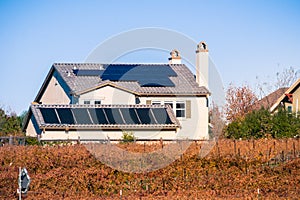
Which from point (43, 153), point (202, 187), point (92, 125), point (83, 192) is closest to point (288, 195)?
point (202, 187)

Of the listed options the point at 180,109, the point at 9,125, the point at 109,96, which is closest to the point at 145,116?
the point at 109,96

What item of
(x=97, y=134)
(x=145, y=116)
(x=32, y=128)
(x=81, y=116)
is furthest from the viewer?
(x=32, y=128)

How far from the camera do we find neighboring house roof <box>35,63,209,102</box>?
3350cm

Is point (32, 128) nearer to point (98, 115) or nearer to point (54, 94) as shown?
point (98, 115)

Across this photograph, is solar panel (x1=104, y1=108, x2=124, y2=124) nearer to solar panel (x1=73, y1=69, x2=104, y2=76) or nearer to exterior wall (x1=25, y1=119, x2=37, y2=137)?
exterior wall (x1=25, y1=119, x2=37, y2=137)

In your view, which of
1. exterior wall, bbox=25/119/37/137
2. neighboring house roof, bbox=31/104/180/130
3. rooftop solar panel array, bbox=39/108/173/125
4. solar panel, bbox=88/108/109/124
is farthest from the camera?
exterior wall, bbox=25/119/37/137

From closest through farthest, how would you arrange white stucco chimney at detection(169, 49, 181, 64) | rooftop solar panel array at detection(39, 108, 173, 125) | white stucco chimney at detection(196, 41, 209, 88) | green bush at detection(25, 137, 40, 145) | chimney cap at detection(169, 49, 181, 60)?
green bush at detection(25, 137, 40, 145), rooftop solar panel array at detection(39, 108, 173, 125), white stucco chimney at detection(196, 41, 209, 88), white stucco chimney at detection(169, 49, 181, 64), chimney cap at detection(169, 49, 181, 60)

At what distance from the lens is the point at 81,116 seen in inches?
1107

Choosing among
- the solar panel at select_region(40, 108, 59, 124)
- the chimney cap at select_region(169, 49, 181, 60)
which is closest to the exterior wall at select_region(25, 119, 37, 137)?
the solar panel at select_region(40, 108, 59, 124)

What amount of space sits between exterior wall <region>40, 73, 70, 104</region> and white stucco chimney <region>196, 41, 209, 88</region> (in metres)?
7.53

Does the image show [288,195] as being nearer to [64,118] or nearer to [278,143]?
[278,143]

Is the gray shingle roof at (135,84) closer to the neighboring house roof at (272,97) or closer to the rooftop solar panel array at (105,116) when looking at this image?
the rooftop solar panel array at (105,116)

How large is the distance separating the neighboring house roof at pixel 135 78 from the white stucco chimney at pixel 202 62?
22.2 inches

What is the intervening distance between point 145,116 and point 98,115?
2266 millimetres
